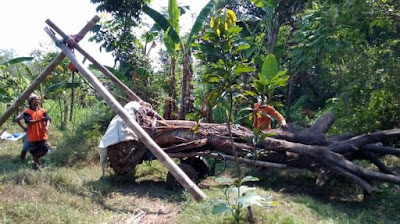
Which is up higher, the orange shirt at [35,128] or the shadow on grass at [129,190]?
the orange shirt at [35,128]

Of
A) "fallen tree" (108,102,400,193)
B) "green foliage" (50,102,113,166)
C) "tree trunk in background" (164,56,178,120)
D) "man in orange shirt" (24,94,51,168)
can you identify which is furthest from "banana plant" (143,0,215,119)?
"man in orange shirt" (24,94,51,168)

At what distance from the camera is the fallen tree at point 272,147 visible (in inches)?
228

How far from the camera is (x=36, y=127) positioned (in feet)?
22.3

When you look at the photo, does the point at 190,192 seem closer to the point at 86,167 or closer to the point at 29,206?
the point at 29,206

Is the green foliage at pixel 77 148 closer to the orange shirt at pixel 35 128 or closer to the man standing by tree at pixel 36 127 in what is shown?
the man standing by tree at pixel 36 127

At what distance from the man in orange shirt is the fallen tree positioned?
1.72 meters

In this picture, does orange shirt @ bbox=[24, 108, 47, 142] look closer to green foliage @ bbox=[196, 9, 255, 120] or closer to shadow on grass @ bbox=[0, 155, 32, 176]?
shadow on grass @ bbox=[0, 155, 32, 176]

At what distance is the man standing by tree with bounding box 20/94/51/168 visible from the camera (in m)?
6.77

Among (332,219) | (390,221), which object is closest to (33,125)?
(332,219)

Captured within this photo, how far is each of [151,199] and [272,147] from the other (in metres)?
2.06

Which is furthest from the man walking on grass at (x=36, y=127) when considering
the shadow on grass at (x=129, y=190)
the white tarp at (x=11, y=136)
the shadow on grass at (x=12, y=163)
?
the white tarp at (x=11, y=136)

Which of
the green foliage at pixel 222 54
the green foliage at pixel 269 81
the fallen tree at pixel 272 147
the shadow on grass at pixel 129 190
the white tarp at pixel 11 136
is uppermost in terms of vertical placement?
the green foliage at pixel 222 54

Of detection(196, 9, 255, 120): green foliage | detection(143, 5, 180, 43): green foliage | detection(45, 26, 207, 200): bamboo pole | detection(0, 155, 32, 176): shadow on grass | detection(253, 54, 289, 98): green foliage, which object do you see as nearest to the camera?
detection(196, 9, 255, 120): green foliage

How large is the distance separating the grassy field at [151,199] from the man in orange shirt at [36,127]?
0.52 m
